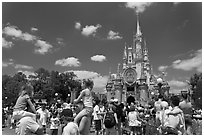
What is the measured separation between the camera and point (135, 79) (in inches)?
2603

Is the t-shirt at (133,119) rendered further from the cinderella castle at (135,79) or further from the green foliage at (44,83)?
the cinderella castle at (135,79)

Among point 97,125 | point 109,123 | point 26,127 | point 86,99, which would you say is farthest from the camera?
point 97,125

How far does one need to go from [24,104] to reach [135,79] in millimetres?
62490

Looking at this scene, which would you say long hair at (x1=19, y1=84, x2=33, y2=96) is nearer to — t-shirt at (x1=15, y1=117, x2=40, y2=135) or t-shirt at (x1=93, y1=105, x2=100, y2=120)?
t-shirt at (x1=15, y1=117, x2=40, y2=135)

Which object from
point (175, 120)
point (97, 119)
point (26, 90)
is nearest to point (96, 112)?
point (97, 119)

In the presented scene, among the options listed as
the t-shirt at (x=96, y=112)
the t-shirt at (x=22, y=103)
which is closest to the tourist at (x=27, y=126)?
the t-shirt at (x=22, y=103)

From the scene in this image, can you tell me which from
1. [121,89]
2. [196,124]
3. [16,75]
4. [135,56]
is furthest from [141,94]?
[196,124]

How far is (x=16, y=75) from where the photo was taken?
4575 centimetres

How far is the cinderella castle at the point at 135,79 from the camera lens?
63.7 m

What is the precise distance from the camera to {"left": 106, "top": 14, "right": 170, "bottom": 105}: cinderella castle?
63.7m

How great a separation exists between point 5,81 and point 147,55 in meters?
45.4

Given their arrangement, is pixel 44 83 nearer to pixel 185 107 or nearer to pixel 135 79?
pixel 135 79

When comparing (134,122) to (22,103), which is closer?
(22,103)

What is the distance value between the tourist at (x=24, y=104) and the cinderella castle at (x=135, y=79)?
5516 cm
